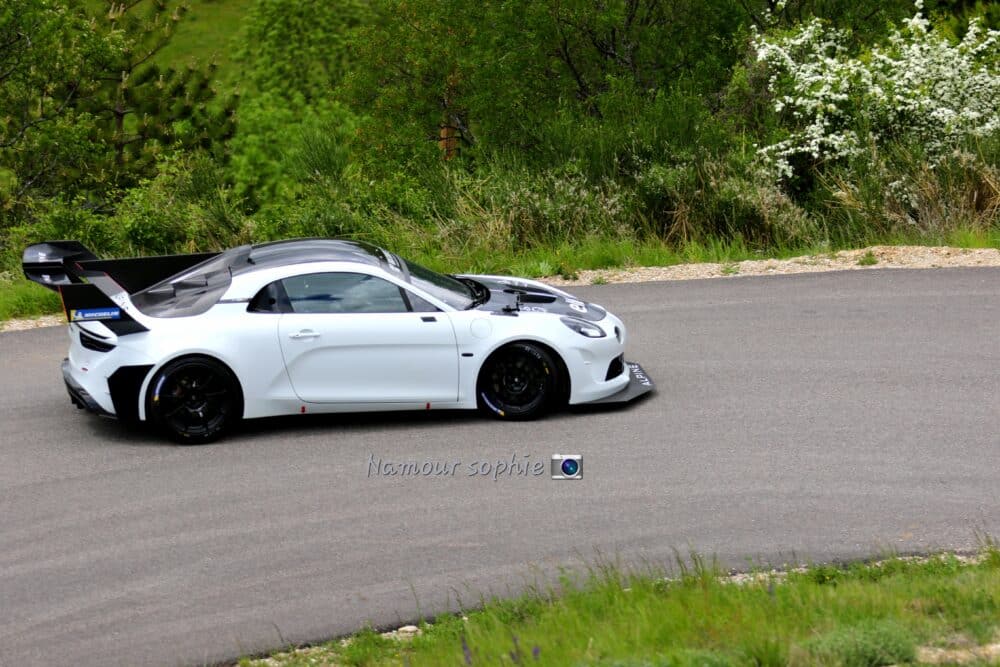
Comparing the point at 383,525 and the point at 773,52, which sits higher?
the point at 773,52

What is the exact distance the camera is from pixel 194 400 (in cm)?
965

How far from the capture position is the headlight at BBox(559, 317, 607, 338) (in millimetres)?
9914

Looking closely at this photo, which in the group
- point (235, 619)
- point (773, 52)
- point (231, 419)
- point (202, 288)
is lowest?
point (235, 619)

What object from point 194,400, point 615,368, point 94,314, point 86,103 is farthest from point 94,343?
point 86,103

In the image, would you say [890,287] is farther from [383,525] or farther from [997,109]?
[383,525]

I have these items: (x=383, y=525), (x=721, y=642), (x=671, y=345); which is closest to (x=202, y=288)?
(x=383, y=525)

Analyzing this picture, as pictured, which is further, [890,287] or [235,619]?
[890,287]

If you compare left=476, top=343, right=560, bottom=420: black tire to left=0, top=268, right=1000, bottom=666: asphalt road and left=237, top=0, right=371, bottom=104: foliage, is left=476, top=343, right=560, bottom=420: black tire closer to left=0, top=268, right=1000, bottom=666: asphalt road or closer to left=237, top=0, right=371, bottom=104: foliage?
left=0, top=268, right=1000, bottom=666: asphalt road

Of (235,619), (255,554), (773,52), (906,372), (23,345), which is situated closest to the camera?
(235,619)

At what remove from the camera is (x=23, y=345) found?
13.3 m

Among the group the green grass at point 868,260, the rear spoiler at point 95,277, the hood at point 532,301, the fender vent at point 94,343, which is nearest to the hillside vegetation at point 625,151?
the green grass at point 868,260

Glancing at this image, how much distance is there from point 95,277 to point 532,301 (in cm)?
363

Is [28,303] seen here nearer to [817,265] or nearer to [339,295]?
[339,295]

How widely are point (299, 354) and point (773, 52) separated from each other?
1351 centimetres
